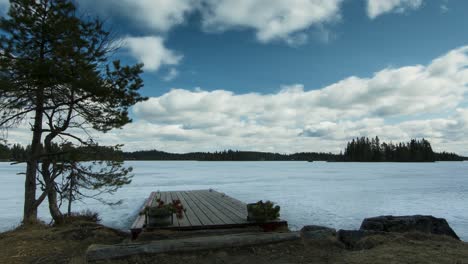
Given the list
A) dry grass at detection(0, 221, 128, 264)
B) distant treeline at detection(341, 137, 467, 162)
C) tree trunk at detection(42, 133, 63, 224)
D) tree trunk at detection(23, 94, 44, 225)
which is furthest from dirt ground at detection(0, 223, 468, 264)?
distant treeline at detection(341, 137, 467, 162)

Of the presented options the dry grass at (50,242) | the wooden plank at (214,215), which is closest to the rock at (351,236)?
the wooden plank at (214,215)

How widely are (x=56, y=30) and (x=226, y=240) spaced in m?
7.00

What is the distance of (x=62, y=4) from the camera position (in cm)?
A: 936

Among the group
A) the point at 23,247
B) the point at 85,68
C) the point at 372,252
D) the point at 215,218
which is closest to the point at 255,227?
the point at 215,218

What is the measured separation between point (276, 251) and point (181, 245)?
1.91 m

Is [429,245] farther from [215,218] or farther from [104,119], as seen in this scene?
[104,119]

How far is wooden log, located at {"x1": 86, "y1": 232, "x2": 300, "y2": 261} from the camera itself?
247 inches

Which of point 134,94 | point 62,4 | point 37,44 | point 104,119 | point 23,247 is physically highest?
point 62,4

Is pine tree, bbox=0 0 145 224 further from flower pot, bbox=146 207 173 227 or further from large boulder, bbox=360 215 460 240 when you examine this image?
large boulder, bbox=360 215 460 240

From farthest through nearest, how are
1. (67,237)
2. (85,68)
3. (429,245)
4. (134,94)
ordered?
(134,94) → (85,68) → (67,237) → (429,245)

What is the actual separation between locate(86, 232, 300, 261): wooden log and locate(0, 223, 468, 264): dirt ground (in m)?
0.10

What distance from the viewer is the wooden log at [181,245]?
6.28 meters

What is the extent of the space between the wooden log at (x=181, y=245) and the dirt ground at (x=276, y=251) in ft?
0.32

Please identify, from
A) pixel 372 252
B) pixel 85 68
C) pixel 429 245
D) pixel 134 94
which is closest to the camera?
pixel 372 252
